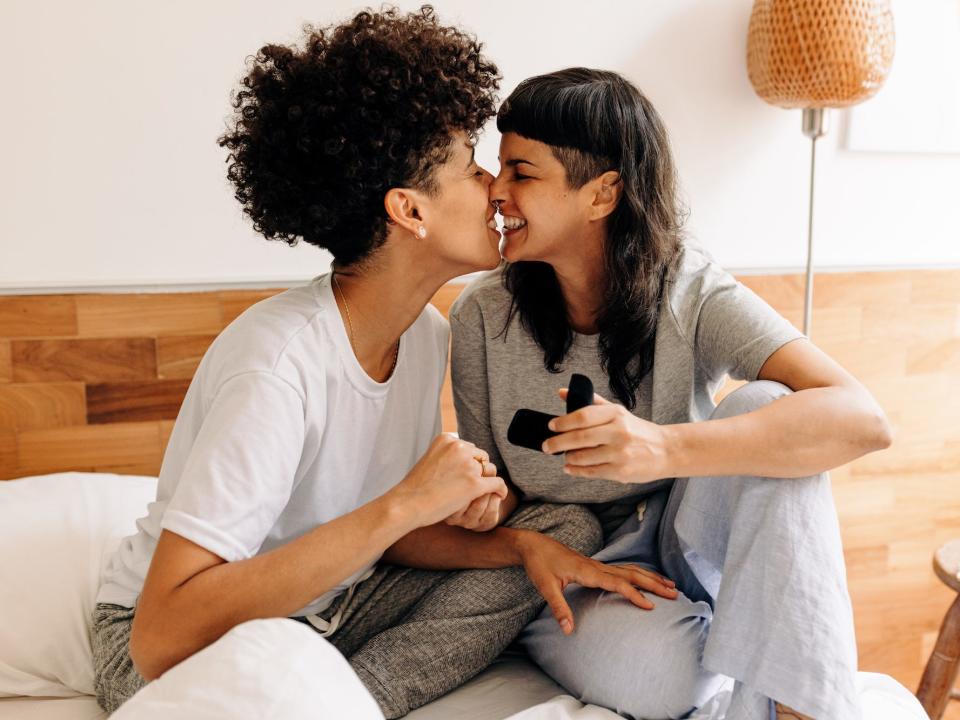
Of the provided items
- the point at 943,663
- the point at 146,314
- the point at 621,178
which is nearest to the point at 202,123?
the point at 146,314

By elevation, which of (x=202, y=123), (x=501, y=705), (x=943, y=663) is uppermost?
(x=202, y=123)

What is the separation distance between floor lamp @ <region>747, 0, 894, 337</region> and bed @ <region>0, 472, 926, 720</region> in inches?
42.6

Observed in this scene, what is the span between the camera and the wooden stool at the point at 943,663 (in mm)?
1705

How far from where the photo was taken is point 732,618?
1.16 metres

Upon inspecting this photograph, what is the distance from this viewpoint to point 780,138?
206 cm

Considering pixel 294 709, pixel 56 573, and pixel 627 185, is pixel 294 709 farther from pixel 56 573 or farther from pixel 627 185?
pixel 627 185

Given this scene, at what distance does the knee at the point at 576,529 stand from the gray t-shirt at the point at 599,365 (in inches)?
1.4

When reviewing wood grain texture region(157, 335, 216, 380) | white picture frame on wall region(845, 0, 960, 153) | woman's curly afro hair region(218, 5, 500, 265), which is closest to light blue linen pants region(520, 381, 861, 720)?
woman's curly afro hair region(218, 5, 500, 265)

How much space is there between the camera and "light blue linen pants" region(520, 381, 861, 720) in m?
1.11

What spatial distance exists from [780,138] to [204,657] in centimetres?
168

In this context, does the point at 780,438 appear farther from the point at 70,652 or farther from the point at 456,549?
the point at 70,652

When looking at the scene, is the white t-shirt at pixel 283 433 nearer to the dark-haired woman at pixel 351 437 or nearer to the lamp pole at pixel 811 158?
the dark-haired woman at pixel 351 437

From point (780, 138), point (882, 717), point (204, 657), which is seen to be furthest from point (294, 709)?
point (780, 138)

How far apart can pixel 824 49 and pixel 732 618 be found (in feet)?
3.72
